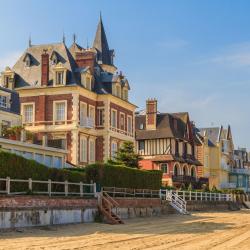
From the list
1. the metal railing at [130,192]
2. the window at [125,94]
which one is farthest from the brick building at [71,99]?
the metal railing at [130,192]

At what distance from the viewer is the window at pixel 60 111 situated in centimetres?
4935

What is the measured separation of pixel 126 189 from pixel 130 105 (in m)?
21.4

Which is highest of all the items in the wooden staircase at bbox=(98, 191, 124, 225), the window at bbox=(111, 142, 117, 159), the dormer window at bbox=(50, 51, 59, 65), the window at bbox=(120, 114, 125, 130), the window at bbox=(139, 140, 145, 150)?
the dormer window at bbox=(50, 51, 59, 65)

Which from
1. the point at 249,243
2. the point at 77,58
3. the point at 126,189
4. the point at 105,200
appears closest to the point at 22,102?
the point at 77,58

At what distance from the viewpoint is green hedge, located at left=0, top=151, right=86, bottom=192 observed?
25.0 meters

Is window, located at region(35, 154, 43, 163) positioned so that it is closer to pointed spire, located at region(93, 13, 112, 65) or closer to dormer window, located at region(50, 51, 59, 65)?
dormer window, located at region(50, 51, 59, 65)

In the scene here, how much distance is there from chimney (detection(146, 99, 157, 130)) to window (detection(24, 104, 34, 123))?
23008 millimetres

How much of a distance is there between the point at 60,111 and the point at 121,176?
14.8 metres

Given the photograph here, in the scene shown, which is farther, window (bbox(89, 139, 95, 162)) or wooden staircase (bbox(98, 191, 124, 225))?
window (bbox(89, 139, 95, 162))

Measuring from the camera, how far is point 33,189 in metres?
26.8

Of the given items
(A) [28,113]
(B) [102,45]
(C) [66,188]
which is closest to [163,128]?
(B) [102,45]

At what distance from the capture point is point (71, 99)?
48.9 m

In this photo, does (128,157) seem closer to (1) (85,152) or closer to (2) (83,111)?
(1) (85,152)

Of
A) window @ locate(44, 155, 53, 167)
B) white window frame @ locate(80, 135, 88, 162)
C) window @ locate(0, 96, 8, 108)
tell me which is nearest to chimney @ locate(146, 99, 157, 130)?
white window frame @ locate(80, 135, 88, 162)
